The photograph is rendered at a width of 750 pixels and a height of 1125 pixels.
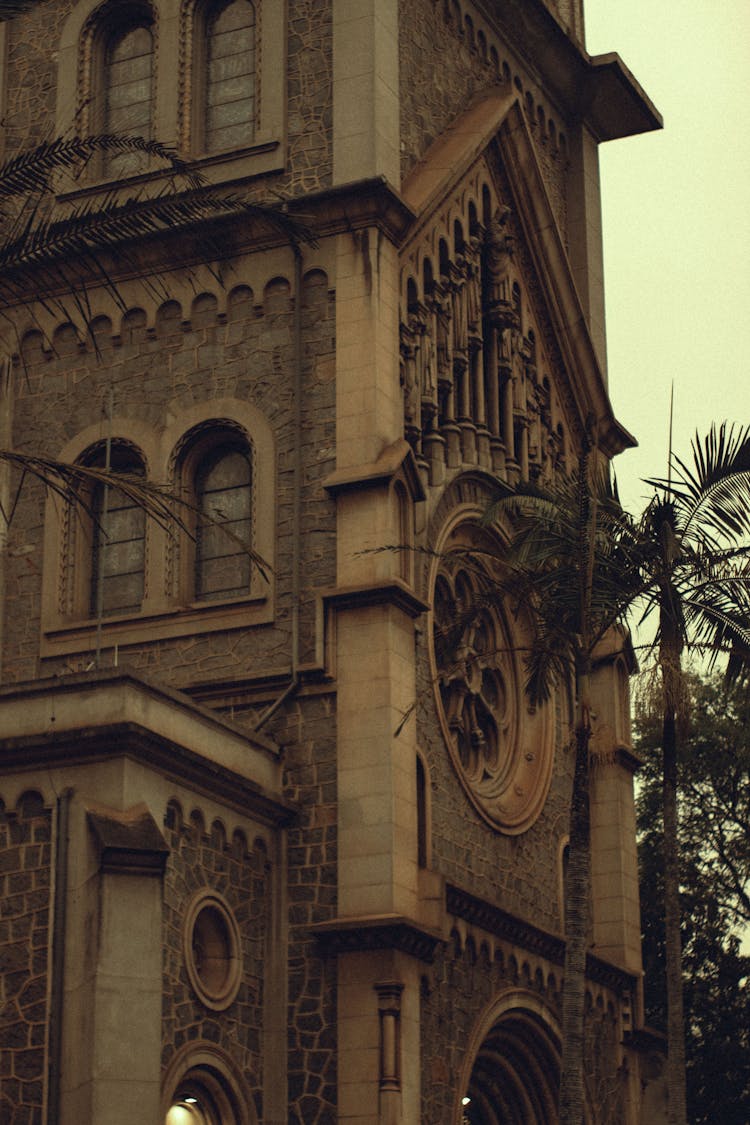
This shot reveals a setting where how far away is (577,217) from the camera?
36.9m

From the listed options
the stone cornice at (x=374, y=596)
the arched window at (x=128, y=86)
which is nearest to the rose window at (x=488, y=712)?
the stone cornice at (x=374, y=596)

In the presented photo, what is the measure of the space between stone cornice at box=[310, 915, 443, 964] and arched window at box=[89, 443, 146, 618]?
18.1 feet

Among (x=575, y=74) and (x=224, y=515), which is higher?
(x=575, y=74)

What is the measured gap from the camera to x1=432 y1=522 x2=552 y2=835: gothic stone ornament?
29.1 meters

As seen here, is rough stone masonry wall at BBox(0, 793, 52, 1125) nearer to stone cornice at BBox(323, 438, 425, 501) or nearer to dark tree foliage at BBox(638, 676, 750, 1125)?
stone cornice at BBox(323, 438, 425, 501)

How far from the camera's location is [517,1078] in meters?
29.2

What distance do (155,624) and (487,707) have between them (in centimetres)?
526

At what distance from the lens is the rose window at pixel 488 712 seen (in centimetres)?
2911

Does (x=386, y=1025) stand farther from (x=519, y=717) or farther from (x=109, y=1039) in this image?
(x=519, y=717)

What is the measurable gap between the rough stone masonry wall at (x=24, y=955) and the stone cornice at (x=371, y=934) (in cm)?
400

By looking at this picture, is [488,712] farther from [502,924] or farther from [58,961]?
[58,961]

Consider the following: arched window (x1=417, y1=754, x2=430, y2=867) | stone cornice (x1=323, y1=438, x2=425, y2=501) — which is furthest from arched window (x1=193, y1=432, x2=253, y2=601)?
arched window (x1=417, y1=754, x2=430, y2=867)

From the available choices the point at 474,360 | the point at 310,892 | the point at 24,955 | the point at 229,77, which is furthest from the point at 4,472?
the point at 24,955

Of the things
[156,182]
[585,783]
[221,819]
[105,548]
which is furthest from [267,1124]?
[156,182]
